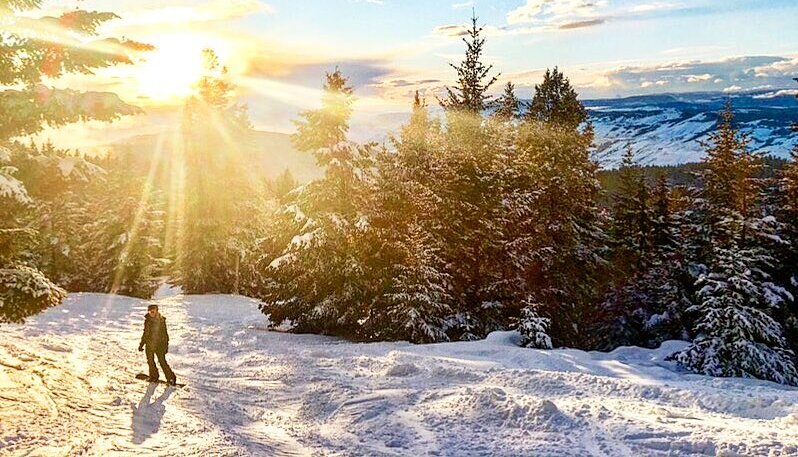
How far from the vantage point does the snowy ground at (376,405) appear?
984 cm

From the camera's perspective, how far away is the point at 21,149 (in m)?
12.5

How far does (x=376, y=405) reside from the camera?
508 inches

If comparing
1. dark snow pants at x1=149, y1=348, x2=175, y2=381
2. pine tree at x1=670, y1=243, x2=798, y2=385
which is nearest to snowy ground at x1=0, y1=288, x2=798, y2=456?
dark snow pants at x1=149, y1=348, x2=175, y2=381

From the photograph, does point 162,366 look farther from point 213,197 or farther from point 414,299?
point 213,197

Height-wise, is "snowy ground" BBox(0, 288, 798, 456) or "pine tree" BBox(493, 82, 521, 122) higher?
"pine tree" BBox(493, 82, 521, 122)

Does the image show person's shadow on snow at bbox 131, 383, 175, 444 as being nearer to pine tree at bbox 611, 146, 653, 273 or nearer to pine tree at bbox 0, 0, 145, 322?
pine tree at bbox 0, 0, 145, 322

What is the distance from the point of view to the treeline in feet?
71.7

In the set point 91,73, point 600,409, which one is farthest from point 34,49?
point 600,409

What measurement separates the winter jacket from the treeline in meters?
5.72

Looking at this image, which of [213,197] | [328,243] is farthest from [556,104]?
[213,197]

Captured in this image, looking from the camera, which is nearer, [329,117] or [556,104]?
[329,117]

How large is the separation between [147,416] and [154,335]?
346 cm

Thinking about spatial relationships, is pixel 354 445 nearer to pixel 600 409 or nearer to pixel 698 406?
pixel 600 409

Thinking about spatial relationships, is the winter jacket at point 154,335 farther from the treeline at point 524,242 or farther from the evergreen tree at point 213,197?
the evergreen tree at point 213,197
